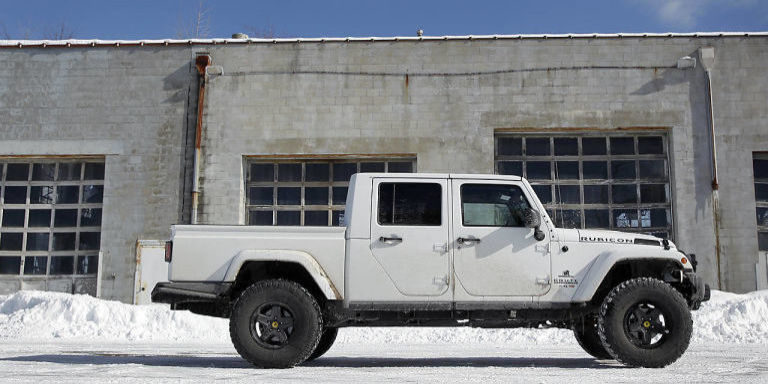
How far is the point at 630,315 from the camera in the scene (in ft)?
25.8

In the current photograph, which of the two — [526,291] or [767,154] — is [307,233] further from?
[767,154]

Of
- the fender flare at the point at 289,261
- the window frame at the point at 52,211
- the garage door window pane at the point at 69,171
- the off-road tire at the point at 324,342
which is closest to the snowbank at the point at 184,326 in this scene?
the window frame at the point at 52,211

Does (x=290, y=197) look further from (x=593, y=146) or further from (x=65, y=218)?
(x=593, y=146)

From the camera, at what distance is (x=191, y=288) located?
7891mm

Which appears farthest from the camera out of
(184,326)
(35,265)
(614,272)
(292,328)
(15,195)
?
(15,195)

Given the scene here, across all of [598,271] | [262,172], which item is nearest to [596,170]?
[262,172]

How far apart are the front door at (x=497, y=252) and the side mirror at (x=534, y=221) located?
6 cm

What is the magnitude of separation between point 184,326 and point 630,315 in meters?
10.2

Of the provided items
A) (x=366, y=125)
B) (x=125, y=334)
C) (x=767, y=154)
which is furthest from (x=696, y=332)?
(x=125, y=334)

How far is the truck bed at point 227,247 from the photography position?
7.92 meters

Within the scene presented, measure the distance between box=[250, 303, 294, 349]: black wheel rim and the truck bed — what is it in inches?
22.2

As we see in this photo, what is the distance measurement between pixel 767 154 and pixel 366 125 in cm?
959

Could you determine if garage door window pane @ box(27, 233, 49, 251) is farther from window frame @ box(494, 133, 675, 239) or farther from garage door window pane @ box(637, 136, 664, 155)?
garage door window pane @ box(637, 136, 664, 155)

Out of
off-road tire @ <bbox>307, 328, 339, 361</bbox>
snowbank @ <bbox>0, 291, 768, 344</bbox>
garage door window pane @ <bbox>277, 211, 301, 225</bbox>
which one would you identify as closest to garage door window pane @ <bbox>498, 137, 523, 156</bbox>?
garage door window pane @ <bbox>277, 211, 301, 225</bbox>
